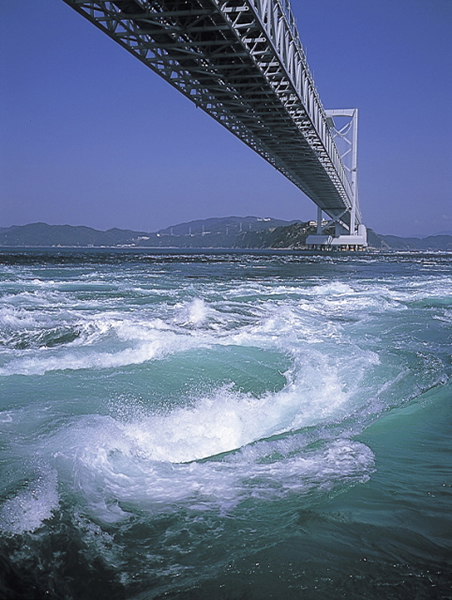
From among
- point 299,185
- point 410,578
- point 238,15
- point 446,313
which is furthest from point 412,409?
point 299,185

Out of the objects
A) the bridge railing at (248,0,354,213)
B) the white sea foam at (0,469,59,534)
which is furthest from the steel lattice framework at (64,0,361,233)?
the white sea foam at (0,469,59,534)

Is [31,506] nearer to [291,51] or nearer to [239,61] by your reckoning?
[239,61]

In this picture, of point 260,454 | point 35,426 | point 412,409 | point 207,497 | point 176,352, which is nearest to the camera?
point 207,497

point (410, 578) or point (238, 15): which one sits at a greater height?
point (238, 15)

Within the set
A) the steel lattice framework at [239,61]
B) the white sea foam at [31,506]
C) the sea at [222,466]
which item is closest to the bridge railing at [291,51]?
the steel lattice framework at [239,61]

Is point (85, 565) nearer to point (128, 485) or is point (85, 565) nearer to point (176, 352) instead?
point (128, 485)

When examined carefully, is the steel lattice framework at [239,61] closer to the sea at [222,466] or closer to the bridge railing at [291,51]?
the bridge railing at [291,51]

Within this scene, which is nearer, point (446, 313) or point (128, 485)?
point (128, 485)
